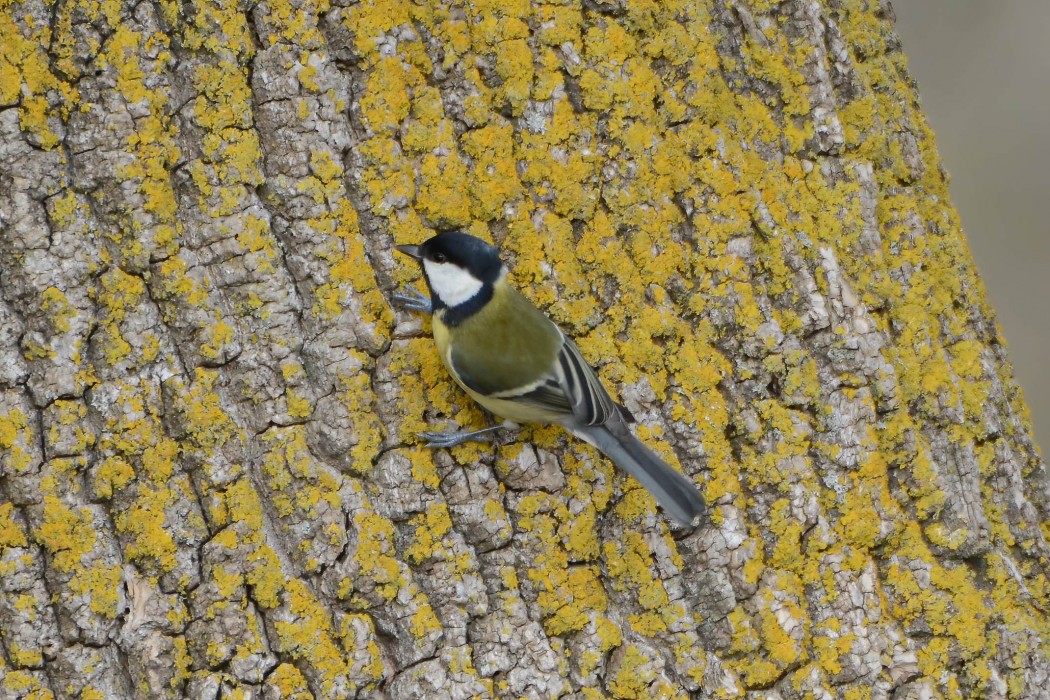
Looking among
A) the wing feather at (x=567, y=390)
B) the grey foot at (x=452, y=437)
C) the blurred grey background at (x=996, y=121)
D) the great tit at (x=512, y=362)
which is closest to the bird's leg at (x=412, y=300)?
the great tit at (x=512, y=362)

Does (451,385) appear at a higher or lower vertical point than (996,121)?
lower

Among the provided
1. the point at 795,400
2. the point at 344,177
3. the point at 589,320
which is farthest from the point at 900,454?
the point at 344,177

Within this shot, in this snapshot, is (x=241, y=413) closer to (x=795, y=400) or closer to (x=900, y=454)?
(x=795, y=400)

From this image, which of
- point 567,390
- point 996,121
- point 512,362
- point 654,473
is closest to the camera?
point 654,473

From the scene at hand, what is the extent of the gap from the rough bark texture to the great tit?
2.1 inches

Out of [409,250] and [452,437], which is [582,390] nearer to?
[452,437]

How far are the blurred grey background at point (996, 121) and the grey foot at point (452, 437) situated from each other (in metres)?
4.61

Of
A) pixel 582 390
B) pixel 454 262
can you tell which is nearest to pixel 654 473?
pixel 582 390

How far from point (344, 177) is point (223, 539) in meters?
0.86

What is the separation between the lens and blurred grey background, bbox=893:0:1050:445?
233 inches

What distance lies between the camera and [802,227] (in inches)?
99.2

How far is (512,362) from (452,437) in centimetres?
43

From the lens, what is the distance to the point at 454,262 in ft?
7.84

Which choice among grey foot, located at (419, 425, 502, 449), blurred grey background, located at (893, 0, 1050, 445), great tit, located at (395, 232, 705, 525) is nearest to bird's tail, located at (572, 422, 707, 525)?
great tit, located at (395, 232, 705, 525)
